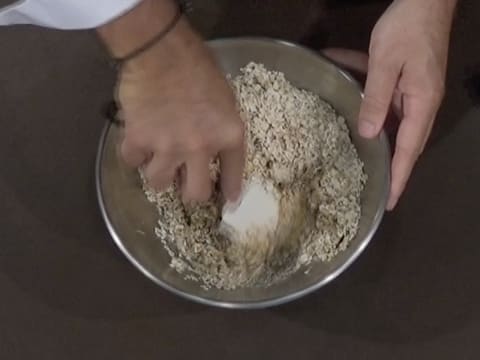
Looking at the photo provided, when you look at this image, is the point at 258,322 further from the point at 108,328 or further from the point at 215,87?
the point at 215,87

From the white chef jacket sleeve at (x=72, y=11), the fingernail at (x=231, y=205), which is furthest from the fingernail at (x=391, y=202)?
the white chef jacket sleeve at (x=72, y=11)

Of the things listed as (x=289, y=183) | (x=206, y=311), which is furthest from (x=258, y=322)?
(x=289, y=183)

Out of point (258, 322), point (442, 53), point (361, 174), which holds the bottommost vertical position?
point (258, 322)

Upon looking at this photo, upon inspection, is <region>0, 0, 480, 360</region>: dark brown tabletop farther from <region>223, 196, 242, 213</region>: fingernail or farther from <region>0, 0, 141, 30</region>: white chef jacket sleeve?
<region>0, 0, 141, 30</region>: white chef jacket sleeve

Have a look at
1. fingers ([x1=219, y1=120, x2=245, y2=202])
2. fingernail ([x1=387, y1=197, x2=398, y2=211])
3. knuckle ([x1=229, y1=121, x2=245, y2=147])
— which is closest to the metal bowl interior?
fingernail ([x1=387, y1=197, x2=398, y2=211])

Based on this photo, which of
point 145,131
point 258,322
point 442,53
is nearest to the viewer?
point 145,131

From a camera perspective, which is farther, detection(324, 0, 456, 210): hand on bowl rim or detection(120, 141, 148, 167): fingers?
detection(324, 0, 456, 210): hand on bowl rim

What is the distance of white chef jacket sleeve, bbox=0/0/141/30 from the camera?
655 millimetres

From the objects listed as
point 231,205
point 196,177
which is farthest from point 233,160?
point 231,205

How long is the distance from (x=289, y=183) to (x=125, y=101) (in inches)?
11.0

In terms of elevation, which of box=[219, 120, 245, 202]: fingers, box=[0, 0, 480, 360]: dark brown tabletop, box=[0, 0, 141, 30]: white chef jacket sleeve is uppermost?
box=[0, 0, 141, 30]: white chef jacket sleeve

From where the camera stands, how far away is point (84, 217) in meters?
1.00

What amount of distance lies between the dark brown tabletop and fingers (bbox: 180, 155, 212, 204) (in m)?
0.29

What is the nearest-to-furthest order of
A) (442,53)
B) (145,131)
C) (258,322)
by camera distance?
1. (145,131)
2. (442,53)
3. (258,322)
